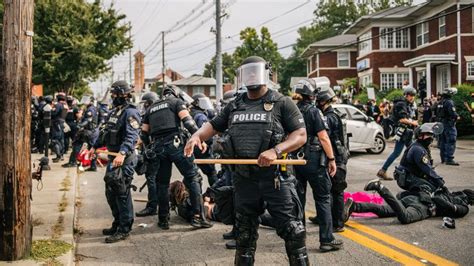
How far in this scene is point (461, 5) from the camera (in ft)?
90.4

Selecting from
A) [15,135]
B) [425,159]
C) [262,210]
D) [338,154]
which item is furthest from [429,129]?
[15,135]

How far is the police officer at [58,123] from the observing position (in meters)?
14.3

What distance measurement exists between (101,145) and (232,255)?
2.40m

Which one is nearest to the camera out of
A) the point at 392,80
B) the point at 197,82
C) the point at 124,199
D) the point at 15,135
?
the point at 15,135

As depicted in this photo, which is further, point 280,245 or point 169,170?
point 169,170

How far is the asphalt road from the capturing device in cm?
535

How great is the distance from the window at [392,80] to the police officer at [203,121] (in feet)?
95.6

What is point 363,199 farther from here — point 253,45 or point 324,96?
point 253,45

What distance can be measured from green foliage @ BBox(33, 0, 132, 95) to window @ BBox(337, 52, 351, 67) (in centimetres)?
2322

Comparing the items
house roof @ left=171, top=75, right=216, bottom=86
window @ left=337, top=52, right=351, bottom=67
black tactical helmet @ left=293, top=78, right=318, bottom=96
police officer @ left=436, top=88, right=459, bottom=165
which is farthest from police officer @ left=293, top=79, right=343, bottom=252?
house roof @ left=171, top=75, right=216, bottom=86

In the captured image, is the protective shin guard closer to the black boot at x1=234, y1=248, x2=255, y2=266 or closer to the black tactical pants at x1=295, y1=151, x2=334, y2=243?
the black boot at x1=234, y1=248, x2=255, y2=266

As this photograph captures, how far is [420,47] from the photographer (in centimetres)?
3391

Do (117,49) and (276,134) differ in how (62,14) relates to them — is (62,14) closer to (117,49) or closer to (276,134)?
(117,49)

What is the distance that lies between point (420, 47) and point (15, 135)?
3257cm
